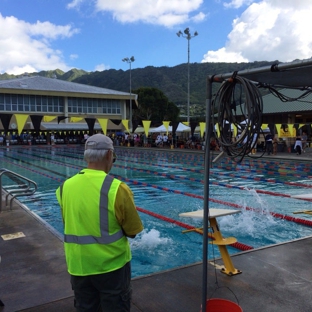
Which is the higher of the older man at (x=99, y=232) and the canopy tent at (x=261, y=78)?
the canopy tent at (x=261, y=78)

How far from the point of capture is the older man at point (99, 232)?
209 centimetres

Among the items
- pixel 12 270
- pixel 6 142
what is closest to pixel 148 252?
pixel 12 270

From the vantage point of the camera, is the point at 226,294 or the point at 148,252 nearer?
the point at 226,294

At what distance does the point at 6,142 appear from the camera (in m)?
33.6

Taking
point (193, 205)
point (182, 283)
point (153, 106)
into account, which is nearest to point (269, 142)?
point (193, 205)

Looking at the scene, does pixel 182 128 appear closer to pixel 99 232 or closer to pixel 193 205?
pixel 193 205


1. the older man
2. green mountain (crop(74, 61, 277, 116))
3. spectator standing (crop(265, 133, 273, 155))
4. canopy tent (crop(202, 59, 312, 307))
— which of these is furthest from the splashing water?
green mountain (crop(74, 61, 277, 116))

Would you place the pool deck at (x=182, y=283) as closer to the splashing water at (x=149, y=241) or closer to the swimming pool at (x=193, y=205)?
the swimming pool at (x=193, y=205)

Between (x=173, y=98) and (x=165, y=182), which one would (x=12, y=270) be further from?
(x=173, y=98)

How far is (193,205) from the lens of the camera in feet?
25.9

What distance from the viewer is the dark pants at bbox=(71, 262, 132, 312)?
2.09m

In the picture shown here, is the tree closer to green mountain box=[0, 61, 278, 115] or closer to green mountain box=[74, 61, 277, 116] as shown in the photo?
green mountain box=[0, 61, 278, 115]

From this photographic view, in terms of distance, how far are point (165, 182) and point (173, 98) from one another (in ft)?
270

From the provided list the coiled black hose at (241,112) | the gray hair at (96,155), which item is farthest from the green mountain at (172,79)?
the gray hair at (96,155)
